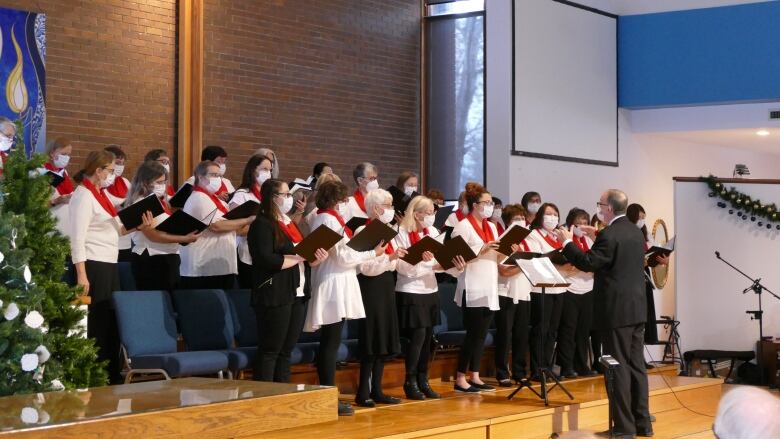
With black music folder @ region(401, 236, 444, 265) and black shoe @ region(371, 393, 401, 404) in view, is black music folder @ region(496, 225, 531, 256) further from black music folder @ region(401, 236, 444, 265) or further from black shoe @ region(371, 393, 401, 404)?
black shoe @ region(371, 393, 401, 404)

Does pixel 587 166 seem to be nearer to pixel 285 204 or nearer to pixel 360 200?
pixel 360 200

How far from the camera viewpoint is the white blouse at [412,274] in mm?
6719

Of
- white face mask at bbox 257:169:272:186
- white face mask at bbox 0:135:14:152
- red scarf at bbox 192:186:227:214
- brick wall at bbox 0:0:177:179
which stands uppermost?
brick wall at bbox 0:0:177:179

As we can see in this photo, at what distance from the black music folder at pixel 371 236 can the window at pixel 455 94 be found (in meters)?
5.04

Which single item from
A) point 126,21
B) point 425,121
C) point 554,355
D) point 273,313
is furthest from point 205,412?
point 425,121

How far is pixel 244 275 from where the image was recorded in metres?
7.14

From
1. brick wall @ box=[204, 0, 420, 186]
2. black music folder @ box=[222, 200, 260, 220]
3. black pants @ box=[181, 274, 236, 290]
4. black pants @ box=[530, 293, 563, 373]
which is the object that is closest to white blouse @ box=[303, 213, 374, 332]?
black music folder @ box=[222, 200, 260, 220]

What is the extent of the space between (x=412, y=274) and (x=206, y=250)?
130 centimetres

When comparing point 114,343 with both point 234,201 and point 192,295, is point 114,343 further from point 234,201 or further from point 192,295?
point 234,201

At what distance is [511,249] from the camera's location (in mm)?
7023

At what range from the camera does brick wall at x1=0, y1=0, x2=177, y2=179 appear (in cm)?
847

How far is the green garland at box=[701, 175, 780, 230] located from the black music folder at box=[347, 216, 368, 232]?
244 inches

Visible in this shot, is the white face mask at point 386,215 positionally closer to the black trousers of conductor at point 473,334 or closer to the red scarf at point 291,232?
the red scarf at point 291,232

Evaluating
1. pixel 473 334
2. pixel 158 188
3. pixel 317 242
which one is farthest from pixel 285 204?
pixel 473 334
